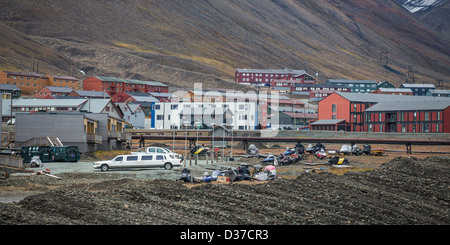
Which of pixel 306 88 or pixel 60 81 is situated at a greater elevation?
pixel 306 88

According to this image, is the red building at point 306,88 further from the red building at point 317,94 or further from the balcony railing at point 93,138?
the balcony railing at point 93,138

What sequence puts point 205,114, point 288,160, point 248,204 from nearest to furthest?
point 248,204
point 288,160
point 205,114

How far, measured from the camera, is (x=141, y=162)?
129ft

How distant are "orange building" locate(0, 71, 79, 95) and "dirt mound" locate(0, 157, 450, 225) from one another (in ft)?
414

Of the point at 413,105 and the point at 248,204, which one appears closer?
the point at 248,204

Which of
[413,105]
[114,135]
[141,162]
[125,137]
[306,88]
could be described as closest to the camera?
[141,162]

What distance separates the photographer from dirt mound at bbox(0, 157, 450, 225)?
65.1 ft

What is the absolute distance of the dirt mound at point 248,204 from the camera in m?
19.8

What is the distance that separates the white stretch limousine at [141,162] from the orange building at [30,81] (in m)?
117

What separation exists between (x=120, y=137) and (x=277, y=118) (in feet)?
187

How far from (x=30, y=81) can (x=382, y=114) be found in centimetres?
9715

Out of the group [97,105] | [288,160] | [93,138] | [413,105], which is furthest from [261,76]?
[288,160]

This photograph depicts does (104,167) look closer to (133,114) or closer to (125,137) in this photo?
(125,137)
